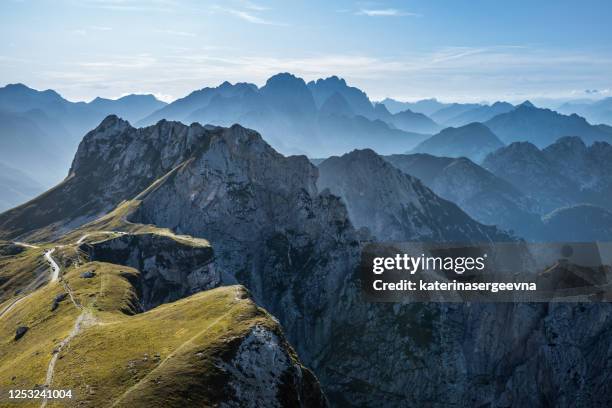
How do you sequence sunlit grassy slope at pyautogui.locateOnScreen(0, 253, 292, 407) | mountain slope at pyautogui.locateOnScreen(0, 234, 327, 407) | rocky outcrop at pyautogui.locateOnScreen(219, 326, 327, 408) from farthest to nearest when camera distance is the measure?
rocky outcrop at pyautogui.locateOnScreen(219, 326, 327, 408) → mountain slope at pyautogui.locateOnScreen(0, 234, 327, 407) → sunlit grassy slope at pyautogui.locateOnScreen(0, 253, 292, 407)

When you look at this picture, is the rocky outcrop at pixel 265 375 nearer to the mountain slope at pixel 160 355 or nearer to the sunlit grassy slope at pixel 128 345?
the mountain slope at pixel 160 355

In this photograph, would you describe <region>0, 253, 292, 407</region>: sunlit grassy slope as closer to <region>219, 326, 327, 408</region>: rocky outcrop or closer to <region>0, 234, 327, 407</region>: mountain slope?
<region>0, 234, 327, 407</region>: mountain slope

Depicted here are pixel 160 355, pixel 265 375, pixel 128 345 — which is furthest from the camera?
pixel 128 345

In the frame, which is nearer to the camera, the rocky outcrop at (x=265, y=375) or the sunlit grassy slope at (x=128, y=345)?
the sunlit grassy slope at (x=128, y=345)

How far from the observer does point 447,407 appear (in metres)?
197

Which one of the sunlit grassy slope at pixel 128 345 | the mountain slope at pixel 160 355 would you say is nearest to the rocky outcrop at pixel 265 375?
the mountain slope at pixel 160 355

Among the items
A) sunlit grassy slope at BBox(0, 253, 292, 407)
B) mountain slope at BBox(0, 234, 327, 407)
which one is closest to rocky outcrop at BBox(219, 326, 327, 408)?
mountain slope at BBox(0, 234, 327, 407)

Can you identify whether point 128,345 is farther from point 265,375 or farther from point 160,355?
point 265,375

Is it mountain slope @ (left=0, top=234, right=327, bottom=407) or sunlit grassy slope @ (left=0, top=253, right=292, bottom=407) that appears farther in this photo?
mountain slope @ (left=0, top=234, right=327, bottom=407)

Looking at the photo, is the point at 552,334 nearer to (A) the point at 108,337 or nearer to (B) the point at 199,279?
(B) the point at 199,279

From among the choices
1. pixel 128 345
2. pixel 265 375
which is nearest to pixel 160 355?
pixel 128 345

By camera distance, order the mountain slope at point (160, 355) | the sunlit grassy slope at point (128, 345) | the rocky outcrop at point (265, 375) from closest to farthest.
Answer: the sunlit grassy slope at point (128, 345)
the mountain slope at point (160, 355)
the rocky outcrop at point (265, 375)

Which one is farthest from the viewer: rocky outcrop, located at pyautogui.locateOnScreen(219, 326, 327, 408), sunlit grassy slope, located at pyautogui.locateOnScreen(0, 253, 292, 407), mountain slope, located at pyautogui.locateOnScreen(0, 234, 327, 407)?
rocky outcrop, located at pyautogui.locateOnScreen(219, 326, 327, 408)

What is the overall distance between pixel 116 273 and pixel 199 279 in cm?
3543
